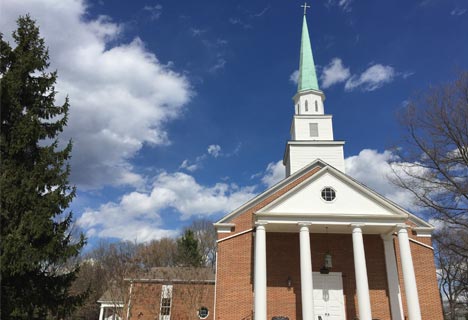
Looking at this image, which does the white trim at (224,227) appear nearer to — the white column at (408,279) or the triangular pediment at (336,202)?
the triangular pediment at (336,202)

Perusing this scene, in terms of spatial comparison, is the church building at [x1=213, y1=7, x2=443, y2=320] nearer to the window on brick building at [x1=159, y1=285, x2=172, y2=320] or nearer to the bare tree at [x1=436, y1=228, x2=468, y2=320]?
the window on brick building at [x1=159, y1=285, x2=172, y2=320]

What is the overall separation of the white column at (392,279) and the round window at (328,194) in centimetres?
348

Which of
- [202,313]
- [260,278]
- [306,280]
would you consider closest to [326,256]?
[306,280]

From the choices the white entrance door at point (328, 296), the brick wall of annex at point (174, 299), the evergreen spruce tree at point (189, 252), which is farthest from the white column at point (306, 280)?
the evergreen spruce tree at point (189, 252)

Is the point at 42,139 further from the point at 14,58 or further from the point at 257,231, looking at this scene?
the point at 257,231

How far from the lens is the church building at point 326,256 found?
53.2 feet

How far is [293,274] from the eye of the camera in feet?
58.7

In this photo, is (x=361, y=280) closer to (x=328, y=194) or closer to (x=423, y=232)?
(x=328, y=194)

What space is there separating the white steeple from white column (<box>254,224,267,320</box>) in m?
8.18

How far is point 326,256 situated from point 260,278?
370 cm

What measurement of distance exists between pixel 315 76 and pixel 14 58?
1982cm

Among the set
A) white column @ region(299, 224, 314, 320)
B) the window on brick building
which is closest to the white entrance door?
white column @ region(299, 224, 314, 320)

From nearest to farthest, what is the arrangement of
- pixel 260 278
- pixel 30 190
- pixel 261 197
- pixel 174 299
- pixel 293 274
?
pixel 30 190, pixel 260 278, pixel 293 274, pixel 261 197, pixel 174 299

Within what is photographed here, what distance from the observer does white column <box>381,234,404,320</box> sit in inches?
670
